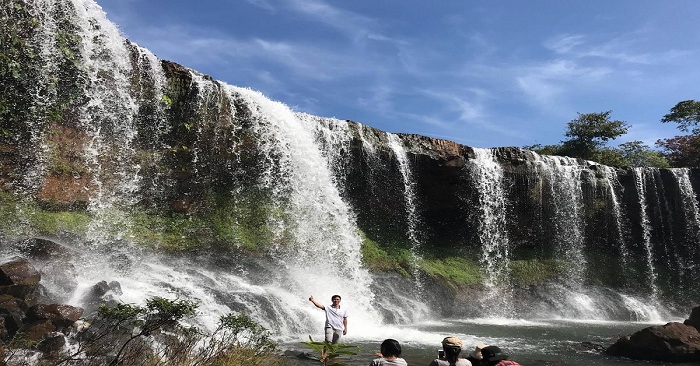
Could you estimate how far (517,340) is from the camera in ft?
46.5

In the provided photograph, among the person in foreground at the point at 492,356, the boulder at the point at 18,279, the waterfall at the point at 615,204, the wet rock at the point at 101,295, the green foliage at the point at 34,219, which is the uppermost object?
the waterfall at the point at 615,204

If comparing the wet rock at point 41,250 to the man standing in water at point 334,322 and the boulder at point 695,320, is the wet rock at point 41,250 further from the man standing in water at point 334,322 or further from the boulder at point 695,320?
the boulder at point 695,320

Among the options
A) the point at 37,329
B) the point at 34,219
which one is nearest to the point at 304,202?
the point at 34,219

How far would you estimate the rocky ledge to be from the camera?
432 inches

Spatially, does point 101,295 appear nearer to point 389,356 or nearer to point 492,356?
point 389,356

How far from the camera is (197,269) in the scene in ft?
57.8

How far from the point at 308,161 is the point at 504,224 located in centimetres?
1128

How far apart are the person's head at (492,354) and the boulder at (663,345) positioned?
8.67 meters

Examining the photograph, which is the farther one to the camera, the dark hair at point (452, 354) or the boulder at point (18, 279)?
the boulder at point (18, 279)

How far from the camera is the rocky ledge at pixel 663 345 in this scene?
1096 centimetres

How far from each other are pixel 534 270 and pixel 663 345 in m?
14.8

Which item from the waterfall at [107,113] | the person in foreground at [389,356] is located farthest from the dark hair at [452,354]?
the waterfall at [107,113]

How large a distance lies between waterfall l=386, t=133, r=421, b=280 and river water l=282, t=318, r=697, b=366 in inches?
233

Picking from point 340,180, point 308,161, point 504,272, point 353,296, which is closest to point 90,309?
point 353,296
